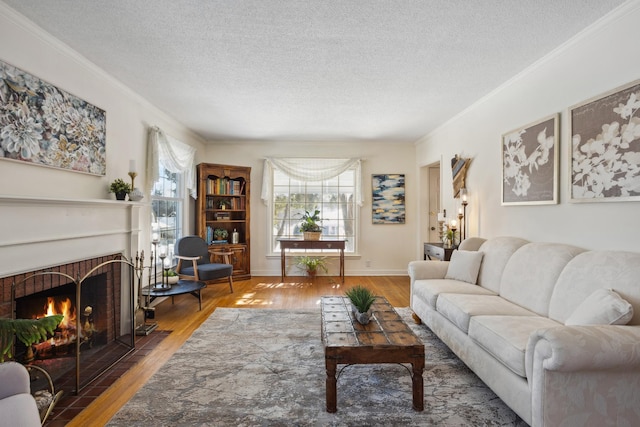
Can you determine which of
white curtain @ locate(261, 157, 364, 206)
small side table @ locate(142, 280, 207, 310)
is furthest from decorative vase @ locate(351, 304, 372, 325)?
white curtain @ locate(261, 157, 364, 206)

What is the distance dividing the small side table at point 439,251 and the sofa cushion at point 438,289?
26.0 inches

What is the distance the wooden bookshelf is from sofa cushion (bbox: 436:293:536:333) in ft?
12.2

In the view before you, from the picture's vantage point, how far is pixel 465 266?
3.38 m

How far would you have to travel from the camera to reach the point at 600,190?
2326 millimetres

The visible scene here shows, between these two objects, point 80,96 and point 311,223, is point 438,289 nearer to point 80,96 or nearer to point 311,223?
point 311,223

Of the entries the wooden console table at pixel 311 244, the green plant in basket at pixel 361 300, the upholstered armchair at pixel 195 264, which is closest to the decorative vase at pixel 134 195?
the upholstered armchair at pixel 195 264

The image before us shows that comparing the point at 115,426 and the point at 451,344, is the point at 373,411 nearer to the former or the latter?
the point at 451,344

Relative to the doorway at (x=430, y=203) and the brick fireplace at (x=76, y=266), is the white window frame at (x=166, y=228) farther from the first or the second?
the doorway at (x=430, y=203)

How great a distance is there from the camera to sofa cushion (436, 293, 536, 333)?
2.41 meters

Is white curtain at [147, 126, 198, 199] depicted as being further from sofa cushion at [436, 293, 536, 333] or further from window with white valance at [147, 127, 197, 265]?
sofa cushion at [436, 293, 536, 333]

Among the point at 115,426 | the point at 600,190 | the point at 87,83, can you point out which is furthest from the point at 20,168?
the point at 600,190

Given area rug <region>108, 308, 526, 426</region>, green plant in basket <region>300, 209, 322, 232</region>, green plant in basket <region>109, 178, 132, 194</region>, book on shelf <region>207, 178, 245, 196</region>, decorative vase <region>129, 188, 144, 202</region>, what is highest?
book on shelf <region>207, 178, 245, 196</region>

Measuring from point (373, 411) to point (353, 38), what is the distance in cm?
251

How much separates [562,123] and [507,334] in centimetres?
182
